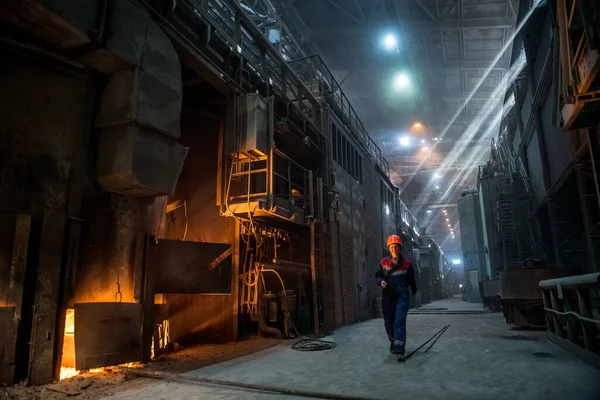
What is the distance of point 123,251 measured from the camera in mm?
5879

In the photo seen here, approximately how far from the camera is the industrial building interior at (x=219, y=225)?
4.54 metres

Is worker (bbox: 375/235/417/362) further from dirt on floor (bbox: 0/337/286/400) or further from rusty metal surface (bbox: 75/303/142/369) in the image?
rusty metal surface (bbox: 75/303/142/369)

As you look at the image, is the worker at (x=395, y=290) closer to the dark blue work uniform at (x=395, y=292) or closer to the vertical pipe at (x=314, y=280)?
the dark blue work uniform at (x=395, y=292)

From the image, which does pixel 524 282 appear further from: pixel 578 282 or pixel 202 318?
pixel 202 318

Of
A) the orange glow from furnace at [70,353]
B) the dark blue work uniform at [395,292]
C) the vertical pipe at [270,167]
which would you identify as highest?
the vertical pipe at [270,167]

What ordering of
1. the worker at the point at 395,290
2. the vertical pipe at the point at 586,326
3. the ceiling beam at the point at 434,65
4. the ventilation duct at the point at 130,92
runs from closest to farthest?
1. the ventilation duct at the point at 130,92
2. the vertical pipe at the point at 586,326
3. the worker at the point at 395,290
4. the ceiling beam at the point at 434,65

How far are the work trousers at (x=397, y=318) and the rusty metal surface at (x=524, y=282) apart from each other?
4.29m

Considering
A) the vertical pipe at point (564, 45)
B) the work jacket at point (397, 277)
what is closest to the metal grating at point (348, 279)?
the work jacket at point (397, 277)

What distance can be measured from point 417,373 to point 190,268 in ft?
13.8

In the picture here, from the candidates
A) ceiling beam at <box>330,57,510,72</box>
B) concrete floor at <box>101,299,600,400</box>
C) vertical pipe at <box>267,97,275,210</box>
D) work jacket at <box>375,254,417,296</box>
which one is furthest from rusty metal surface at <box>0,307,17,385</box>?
ceiling beam at <box>330,57,510,72</box>

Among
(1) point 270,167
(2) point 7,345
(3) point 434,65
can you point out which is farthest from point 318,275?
(3) point 434,65

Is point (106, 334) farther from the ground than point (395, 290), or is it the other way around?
point (395, 290)

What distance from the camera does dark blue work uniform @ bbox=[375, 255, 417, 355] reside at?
611cm

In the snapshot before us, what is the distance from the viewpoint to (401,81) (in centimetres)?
2416
